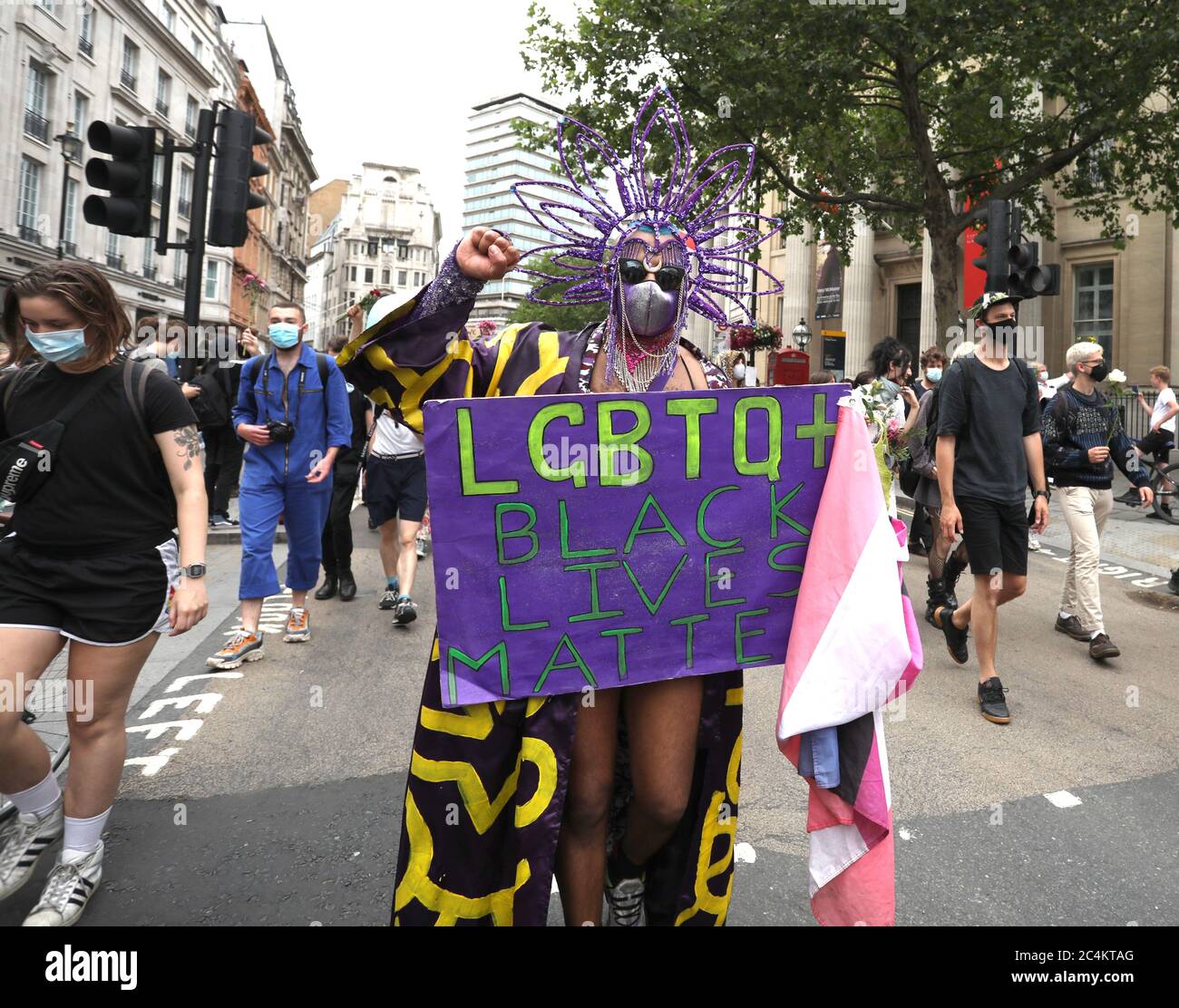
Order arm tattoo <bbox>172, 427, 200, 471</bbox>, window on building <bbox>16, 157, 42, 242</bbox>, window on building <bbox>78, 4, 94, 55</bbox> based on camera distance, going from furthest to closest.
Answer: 1. window on building <bbox>78, 4, 94, 55</bbox>
2. window on building <bbox>16, 157, 42, 242</bbox>
3. arm tattoo <bbox>172, 427, 200, 471</bbox>

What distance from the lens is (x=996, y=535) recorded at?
179 inches

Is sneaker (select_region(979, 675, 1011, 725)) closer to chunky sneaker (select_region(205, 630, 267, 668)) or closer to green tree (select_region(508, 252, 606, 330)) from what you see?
green tree (select_region(508, 252, 606, 330))

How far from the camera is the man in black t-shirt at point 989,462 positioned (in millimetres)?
4543

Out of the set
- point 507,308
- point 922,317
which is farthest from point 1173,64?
point 507,308

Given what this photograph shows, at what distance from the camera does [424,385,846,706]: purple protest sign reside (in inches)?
73.8

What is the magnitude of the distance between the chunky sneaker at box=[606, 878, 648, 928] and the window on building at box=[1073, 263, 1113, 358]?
82.1 ft

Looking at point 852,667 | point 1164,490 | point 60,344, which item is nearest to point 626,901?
point 852,667

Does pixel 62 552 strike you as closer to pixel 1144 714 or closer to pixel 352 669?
pixel 352 669

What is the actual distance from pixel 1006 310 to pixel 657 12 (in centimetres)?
1317

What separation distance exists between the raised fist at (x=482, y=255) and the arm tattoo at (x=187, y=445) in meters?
1.30

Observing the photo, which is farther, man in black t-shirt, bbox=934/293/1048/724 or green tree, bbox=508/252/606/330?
man in black t-shirt, bbox=934/293/1048/724

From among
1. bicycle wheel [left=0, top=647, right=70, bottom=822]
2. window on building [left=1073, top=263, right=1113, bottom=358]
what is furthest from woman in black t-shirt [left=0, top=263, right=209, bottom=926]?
window on building [left=1073, top=263, right=1113, bottom=358]

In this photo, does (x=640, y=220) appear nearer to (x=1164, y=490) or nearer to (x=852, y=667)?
(x=852, y=667)

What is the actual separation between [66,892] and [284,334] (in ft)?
11.6
